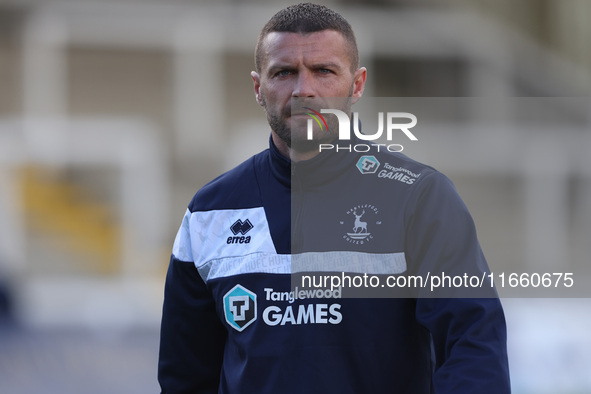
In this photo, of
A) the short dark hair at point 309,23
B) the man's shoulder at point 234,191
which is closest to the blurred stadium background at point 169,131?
the man's shoulder at point 234,191

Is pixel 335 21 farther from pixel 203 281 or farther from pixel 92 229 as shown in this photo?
pixel 92 229

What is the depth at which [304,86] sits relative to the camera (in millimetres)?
1687

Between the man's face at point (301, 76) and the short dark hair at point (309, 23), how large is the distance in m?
0.01

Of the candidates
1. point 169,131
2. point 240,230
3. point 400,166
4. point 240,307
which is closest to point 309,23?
point 400,166

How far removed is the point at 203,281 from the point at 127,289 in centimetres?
671

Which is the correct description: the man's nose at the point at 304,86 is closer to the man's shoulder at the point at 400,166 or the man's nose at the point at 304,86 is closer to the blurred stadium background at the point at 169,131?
the man's shoulder at the point at 400,166

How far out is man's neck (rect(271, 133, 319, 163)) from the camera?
5.71ft

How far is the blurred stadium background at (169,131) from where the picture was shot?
8.22 meters

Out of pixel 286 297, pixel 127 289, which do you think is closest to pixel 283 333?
pixel 286 297

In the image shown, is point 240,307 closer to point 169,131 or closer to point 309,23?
point 309,23

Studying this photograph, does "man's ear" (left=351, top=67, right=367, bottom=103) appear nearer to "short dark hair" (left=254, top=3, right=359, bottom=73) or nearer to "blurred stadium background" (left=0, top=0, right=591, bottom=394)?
"short dark hair" (left=254, top=3, right=359, bottom=73)

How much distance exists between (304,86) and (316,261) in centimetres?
35

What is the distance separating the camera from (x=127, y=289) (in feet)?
27.2

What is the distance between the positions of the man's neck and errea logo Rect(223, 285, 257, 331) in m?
0.29
